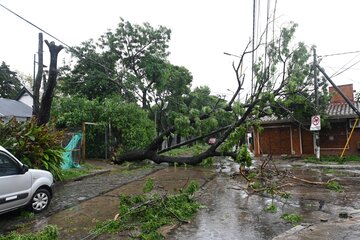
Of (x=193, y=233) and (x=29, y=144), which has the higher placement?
(x=29, y=144)

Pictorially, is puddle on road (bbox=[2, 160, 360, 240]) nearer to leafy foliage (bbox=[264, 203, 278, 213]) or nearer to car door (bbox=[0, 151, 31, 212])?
leafy foliage (bbox=[264, 203, 278, 213])

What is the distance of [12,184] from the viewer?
6.16 metres

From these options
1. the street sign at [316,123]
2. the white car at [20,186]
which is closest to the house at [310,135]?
the street sign at [316,123]

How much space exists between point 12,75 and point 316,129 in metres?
40.7

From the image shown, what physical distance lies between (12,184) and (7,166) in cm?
41

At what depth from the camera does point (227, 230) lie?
18.2 feet

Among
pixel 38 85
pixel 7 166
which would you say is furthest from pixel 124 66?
pixel 7 166

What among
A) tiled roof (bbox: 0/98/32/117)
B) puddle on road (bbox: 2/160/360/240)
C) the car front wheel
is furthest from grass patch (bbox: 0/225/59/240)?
tiled roof (bbox: 0/98/32/117)

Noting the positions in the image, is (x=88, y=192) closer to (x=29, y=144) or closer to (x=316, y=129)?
(x=29, y=144)

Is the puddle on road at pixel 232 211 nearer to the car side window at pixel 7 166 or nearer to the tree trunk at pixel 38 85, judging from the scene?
the car side window at pixel 7 166

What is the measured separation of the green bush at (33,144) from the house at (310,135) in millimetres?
14457

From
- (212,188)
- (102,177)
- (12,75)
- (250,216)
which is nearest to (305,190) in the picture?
(212,188)

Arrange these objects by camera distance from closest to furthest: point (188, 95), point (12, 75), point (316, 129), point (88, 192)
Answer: point (88, 192) → point (316, 129) → point (188, 95) → point (12, 75)

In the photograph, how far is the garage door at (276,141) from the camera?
70.3ft
